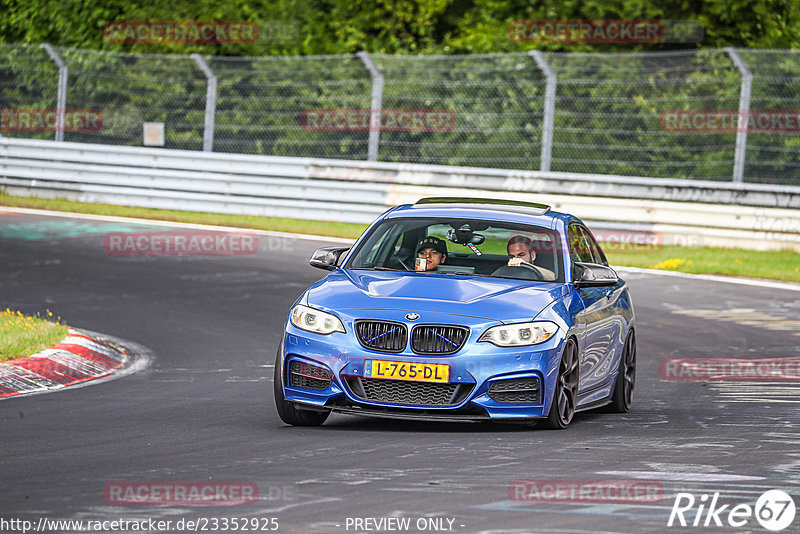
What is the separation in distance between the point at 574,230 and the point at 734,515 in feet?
14.7

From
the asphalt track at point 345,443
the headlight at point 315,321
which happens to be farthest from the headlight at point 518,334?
the headlight at point 315,321

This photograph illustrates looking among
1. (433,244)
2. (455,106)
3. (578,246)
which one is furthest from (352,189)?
(433,244)

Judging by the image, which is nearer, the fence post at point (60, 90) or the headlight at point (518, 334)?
the headlight at point (518, 334)

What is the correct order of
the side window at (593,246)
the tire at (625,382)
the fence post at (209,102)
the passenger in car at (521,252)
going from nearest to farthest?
the passenger in car at (521,252), the tire at (625,382), the side window at (593,246), the fence post at (209,102)

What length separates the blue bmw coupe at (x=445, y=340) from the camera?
8.45 meters

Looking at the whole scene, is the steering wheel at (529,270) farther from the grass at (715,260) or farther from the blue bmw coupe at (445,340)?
the grass at (715,260)

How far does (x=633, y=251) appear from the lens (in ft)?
68.5

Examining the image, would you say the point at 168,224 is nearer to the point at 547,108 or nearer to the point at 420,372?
the point at 547,108

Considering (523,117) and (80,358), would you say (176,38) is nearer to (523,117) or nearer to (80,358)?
(523,117)

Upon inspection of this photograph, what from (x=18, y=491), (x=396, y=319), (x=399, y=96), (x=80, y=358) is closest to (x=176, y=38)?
(x=399, y=96)

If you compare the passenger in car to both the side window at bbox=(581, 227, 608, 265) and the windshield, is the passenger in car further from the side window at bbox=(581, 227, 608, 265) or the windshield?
the side window at bbox=(581, 227, 608, 265)

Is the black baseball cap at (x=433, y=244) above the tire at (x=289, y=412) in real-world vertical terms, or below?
above

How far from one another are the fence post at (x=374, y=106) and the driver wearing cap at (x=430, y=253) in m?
13.5

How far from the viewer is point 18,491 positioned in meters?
6.45
